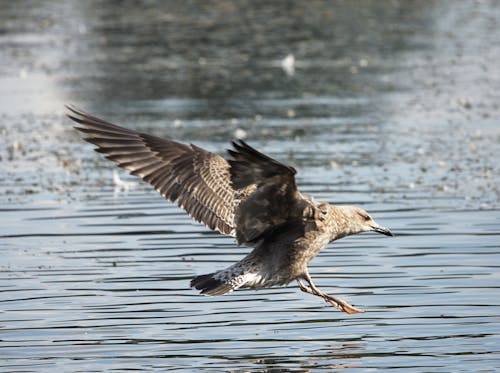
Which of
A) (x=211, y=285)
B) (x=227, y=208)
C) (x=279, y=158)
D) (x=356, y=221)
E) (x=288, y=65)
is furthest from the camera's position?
(x=288, y=65)

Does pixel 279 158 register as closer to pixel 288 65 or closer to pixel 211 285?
pixel 211 285

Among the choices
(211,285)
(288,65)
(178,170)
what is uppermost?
(288,65)

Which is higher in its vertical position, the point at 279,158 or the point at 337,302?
the point at 279,158

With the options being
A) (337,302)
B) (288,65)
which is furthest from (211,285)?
(288,65)

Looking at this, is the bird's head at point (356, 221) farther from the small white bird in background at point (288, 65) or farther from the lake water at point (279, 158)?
the small white bird in background at point (288, 65)

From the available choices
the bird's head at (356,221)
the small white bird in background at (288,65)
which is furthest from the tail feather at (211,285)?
the small white bird in background at (288,65)

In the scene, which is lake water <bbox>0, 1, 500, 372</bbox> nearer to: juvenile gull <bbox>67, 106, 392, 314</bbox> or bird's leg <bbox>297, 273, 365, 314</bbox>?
bird's leg <bbox>297, 273, 365, 314</bbox>

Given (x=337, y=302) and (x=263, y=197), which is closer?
(x=263, y=197)

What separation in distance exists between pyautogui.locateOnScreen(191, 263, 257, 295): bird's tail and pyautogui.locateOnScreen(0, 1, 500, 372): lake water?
0.31m

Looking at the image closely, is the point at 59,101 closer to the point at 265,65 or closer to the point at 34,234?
the point at 265,65

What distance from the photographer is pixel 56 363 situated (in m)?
7.51

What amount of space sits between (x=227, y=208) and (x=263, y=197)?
0.69 m

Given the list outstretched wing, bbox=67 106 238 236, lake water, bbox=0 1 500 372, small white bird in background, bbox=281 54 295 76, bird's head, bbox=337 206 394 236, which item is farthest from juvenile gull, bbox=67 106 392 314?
small white bird in background, bbox=281 54 295 76

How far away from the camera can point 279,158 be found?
1473 centimetres
